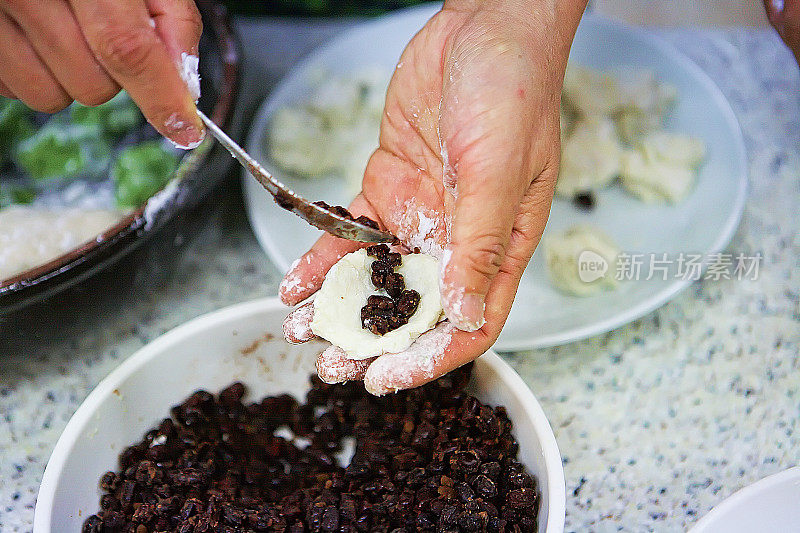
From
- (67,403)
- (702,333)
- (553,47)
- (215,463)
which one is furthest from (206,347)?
(702,333)

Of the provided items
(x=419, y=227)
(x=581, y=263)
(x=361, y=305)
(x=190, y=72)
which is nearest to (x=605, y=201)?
(x=581, y=263)

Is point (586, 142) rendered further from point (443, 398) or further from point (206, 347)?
point (206, 347)

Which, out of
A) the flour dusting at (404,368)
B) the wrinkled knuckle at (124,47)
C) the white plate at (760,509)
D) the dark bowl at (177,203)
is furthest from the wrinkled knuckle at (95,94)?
the white plate at (760,509)

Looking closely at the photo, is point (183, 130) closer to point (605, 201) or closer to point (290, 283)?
point (290, 283)

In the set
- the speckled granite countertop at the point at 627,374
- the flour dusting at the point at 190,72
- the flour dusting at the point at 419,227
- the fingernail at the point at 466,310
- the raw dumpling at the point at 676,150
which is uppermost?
the flour dusting at the point at 190,72

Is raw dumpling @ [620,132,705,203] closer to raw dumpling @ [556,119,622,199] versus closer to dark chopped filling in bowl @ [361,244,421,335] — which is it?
raw dumpling @ [556,119,622,199]

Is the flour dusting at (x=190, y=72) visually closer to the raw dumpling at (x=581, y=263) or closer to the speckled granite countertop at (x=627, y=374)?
the speckled granite countertop at (x=627, y=374)

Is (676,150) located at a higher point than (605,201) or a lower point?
higher
